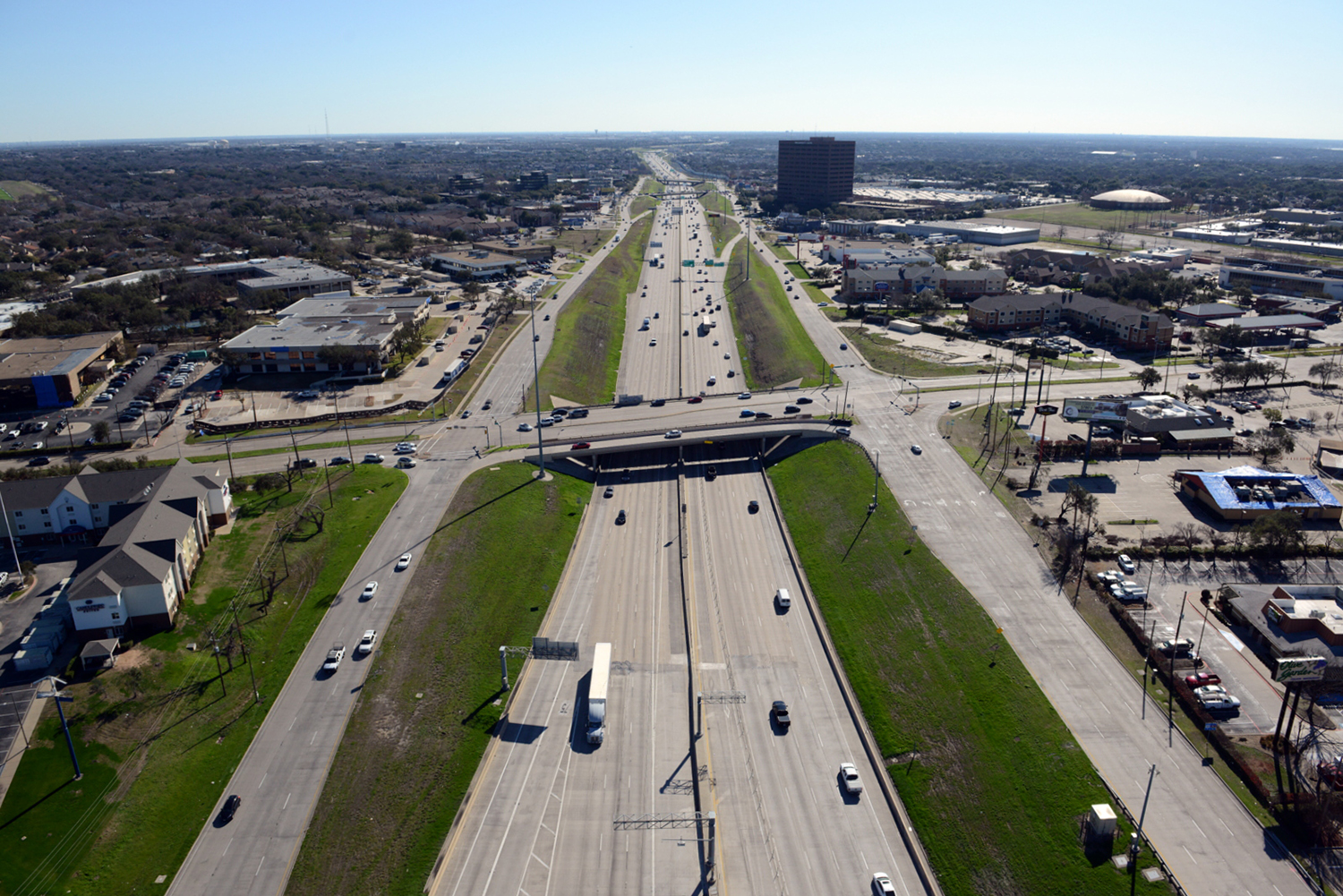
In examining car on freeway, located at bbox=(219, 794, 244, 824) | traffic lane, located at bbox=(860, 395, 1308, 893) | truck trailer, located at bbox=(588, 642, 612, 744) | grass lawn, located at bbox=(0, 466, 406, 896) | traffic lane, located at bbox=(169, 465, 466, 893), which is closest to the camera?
traffic lane, located at bbox=(169, 465, 466, 893)

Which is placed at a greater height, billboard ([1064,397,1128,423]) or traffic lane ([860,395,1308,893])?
billboard ([1064,397,1128,423])

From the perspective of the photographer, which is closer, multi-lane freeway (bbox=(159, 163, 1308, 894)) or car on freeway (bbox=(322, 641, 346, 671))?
multi-lane freeway (bbox=(159, 163, 1308, 894))

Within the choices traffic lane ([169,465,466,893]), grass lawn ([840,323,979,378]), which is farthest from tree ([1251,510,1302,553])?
traffic lane ([169,465,466,893])

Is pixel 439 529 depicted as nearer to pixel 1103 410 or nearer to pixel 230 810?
pixel 230 810

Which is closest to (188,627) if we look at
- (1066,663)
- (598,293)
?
(1066,663)

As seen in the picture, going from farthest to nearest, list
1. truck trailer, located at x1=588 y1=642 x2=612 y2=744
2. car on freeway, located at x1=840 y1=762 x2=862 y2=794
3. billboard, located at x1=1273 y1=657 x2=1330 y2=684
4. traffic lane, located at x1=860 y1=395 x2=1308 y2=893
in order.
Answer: truck trailer, located at x1=588 y1=642 x2=612 y2=744 → car on freeway, located at x1=840 y1=762 x2=862 y2=794 → billboard, located at x1=1273 y1=657 x2=1330 y2=684 → traffic lane, located at x1=860 y1=395 x2=1308 y2=893

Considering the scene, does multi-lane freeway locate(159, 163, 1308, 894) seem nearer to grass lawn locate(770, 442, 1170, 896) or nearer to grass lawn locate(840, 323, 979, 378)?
grass lawn locate(770, 442, 1170, 896)

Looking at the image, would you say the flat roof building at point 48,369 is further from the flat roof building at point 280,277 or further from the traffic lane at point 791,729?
the traffic lane at point 791,729
